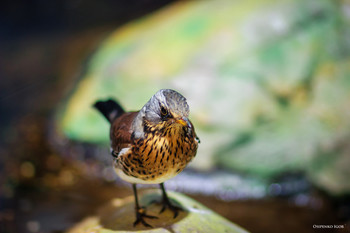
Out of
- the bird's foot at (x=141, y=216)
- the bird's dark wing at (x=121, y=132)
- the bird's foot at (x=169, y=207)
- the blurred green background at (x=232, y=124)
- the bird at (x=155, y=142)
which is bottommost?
the bird's foot at (x=141, y=216)

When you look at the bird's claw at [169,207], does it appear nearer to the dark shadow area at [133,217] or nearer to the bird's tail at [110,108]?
the dark shadow area at [133,217]

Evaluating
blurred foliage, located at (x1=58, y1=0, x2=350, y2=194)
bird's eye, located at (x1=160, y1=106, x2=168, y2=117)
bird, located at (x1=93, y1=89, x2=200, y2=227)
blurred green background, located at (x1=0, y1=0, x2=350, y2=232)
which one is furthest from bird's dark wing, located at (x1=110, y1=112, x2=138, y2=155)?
blurred foliage, located at (x1=58, y1=0, x2=350, y2=194)

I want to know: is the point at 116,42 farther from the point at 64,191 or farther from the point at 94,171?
the point at 64,191

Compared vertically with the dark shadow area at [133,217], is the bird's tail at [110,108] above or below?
above

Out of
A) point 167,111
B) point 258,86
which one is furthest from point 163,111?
point 258,86

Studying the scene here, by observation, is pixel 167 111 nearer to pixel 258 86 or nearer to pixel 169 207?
pixel 169 207

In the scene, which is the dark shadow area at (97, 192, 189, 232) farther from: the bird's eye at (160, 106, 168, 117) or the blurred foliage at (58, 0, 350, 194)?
the blurred foliage at (58, 0, 350, 194)

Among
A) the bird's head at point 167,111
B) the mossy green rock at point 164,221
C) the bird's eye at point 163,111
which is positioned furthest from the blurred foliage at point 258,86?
the bird's eye at point 163,111

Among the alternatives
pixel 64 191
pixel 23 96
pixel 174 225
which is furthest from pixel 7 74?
A: pixel 174 225
